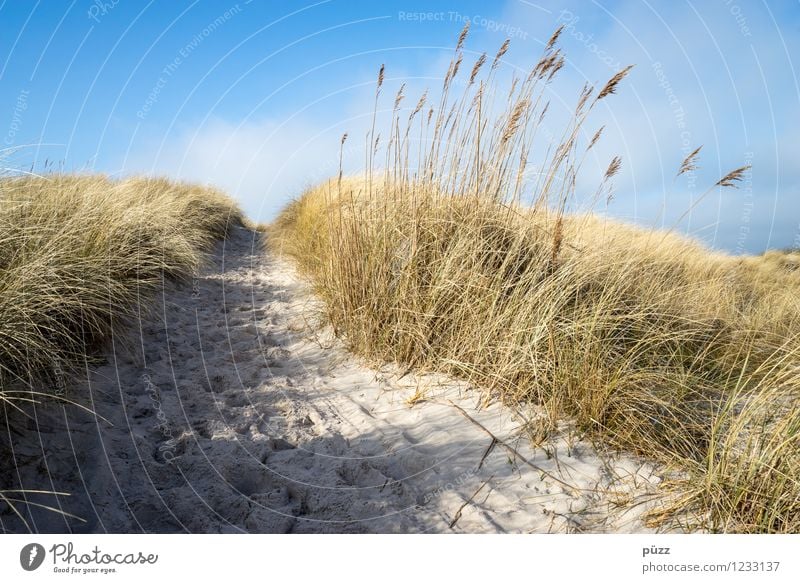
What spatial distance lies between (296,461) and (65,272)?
1913 millimetres

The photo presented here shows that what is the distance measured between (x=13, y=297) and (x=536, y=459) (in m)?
2.63

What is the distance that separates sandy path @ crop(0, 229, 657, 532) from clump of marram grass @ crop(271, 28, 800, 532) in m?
0.20

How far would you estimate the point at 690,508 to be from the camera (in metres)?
1.80

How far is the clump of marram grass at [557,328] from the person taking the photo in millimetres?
1820

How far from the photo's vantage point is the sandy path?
1.95m

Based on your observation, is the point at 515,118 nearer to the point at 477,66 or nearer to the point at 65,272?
the point at 477,66

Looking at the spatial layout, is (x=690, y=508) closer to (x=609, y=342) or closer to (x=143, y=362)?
(x=609, y=342)
